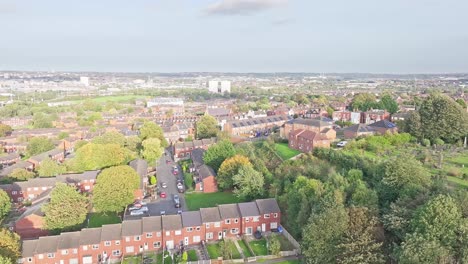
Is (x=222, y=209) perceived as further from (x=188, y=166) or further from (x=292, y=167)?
(x=188, y=166)

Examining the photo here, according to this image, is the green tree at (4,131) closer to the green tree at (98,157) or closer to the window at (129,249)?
the green tree at (98,157)

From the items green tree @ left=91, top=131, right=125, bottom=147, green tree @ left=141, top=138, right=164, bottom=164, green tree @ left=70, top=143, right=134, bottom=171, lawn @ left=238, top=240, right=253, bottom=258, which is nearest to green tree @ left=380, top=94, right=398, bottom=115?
green tree @ left=141, top=138, right=164, bottom=164

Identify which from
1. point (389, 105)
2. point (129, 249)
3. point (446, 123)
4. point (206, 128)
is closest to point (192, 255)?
point (129, 249)

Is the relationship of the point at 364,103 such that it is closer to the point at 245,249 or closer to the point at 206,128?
the point at 206,128

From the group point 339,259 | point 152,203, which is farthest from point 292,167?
point 339,259

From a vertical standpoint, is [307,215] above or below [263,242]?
above
